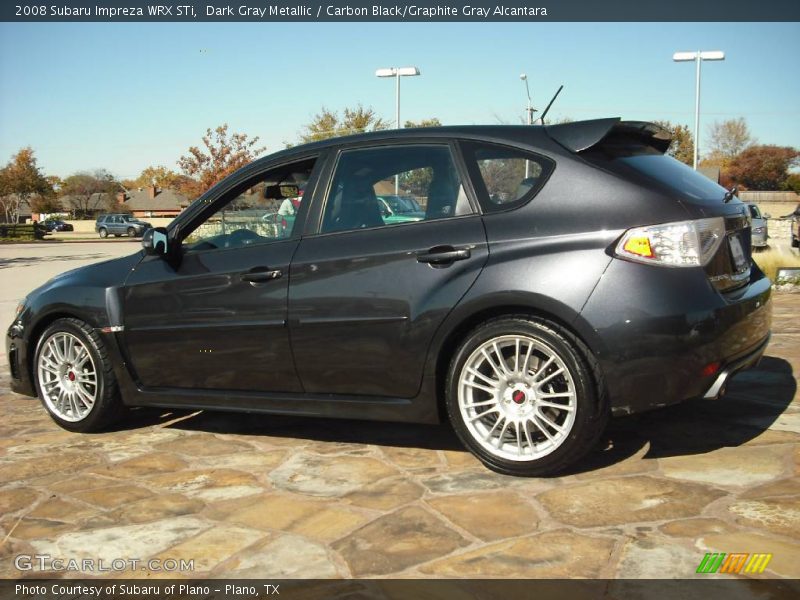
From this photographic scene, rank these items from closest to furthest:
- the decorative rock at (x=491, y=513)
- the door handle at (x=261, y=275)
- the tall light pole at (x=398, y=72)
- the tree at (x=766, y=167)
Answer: the decorative rock at (x=491, y=513), the door handle at (x=261, y=275), the tall light pole at (x=398, y=72), the tree at (x=766, y=167)

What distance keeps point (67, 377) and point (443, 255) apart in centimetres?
281

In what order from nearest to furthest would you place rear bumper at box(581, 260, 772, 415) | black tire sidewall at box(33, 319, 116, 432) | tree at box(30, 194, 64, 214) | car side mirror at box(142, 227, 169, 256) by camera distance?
rear bumper at box(581, 260, 772, 415)
car side mirror at box(142, 227, 169, 256)
black tire sidewall at box(33, 319, 116, 432)
tree at box(30, 194, 64, 214)

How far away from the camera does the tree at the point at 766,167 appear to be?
93.8m

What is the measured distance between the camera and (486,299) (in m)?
4.00

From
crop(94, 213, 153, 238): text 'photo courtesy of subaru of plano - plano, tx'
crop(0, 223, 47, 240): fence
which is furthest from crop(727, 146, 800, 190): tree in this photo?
crop(0, 223, 47, 240): fence

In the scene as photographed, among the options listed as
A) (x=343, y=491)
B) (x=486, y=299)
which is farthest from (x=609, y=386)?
(x=343, y=491)

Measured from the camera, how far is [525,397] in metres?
4.03

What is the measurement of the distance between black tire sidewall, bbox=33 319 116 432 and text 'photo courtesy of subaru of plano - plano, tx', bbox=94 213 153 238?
5766cm

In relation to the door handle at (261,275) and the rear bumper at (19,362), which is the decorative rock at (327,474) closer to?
the door handle at (261,275)

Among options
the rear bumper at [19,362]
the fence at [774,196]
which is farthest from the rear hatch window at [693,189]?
the fence at [774,196]

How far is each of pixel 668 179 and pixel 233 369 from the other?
2.55 metres

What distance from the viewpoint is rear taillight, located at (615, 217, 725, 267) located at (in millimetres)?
3771

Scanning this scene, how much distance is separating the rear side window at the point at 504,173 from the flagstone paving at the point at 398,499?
1.37m

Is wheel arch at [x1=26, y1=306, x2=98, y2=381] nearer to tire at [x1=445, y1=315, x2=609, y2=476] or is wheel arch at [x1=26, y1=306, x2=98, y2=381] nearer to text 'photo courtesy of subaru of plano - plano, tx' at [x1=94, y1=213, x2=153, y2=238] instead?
tire at [x1=445, y1=315, x2=609, y2=476]
